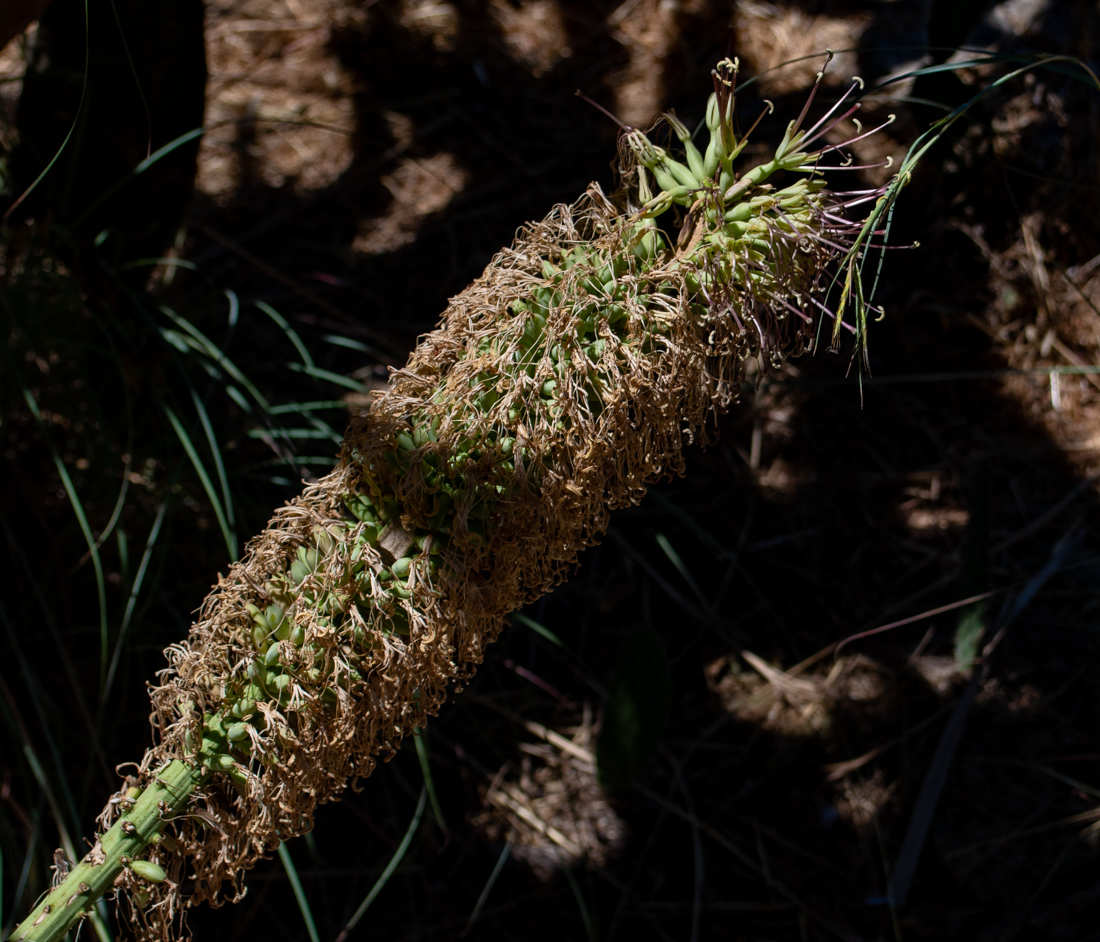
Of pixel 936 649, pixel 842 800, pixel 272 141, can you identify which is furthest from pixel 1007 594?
pixel 272 141

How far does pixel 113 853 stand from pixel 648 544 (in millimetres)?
1641

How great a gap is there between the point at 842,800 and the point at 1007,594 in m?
0.64

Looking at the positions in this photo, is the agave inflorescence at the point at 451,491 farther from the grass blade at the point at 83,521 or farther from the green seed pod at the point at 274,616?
the grass blade at the point at 83,521

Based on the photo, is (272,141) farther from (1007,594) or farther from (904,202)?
(1007,594)

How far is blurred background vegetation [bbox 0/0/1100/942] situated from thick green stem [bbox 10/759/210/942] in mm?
832

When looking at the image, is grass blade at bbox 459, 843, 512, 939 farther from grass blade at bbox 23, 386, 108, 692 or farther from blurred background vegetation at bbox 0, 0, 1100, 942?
grass blade at bbox 23, 386, 108, 692

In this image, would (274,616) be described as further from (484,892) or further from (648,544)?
(648,544)

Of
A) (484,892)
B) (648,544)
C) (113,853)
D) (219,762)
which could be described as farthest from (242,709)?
(648,544)

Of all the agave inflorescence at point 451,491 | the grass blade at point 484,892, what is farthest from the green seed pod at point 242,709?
the grass blade at point 484,892

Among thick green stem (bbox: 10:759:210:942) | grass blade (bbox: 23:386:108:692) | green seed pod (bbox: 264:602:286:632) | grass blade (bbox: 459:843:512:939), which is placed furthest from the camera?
grass blade (bbox: 459:843:512:939)

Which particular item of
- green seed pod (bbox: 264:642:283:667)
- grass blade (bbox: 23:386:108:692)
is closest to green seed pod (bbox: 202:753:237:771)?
green seed pod (bbox: 264:642:283:667)

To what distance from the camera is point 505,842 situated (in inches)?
83.0

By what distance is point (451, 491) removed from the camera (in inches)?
36.8

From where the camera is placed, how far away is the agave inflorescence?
928mm
